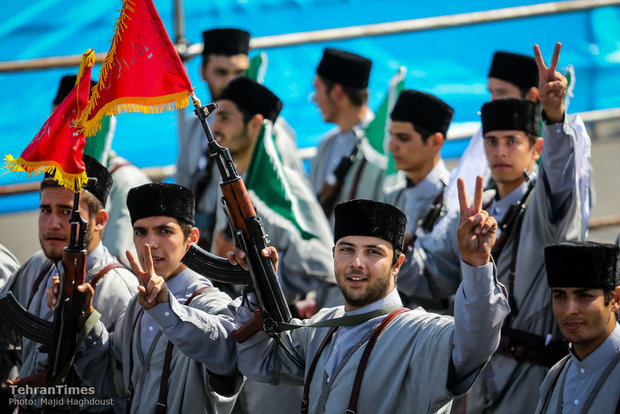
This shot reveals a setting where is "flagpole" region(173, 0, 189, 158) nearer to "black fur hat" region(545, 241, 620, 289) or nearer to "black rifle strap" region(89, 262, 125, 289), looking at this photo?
"black rifle strap" region(89, 262, 125, 289)

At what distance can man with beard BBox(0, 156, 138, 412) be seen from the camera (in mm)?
5836

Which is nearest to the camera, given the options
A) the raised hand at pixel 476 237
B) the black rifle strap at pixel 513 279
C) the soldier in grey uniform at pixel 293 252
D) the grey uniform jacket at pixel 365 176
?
the raised hand at pixel 476 237

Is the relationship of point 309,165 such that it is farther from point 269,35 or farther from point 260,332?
point 260,332

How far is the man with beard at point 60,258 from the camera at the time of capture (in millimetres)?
5836

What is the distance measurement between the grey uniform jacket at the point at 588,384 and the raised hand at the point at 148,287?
1696 millimetres

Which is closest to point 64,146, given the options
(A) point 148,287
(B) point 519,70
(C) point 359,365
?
(A) point 148,287

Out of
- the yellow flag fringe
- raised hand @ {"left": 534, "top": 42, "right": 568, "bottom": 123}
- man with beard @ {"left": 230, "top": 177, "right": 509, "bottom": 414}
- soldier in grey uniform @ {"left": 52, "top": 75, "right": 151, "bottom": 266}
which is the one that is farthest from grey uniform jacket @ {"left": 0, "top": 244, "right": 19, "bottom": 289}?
raised hand @ {"left": 534, "top": 42, "right": 568, "bottom": 123}

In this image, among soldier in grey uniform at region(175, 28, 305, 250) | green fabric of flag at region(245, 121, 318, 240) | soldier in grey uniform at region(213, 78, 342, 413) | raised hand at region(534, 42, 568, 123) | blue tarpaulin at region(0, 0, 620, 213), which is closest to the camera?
raised hand at region(534, 42, 568, 123)

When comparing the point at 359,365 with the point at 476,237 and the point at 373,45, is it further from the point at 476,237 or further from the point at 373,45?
the point at 373,45

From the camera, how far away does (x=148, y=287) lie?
489 centimetres

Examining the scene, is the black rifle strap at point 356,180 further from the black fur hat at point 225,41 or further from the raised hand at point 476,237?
the raised hand at point 476,237

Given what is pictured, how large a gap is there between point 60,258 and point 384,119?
3029 millimetres

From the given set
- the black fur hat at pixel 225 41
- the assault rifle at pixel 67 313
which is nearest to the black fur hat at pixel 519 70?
the black fur hat at pixel 225 41

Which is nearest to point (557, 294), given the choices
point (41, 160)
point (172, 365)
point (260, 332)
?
point (260, 332)
